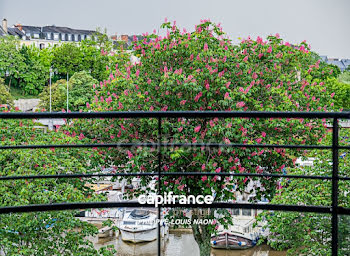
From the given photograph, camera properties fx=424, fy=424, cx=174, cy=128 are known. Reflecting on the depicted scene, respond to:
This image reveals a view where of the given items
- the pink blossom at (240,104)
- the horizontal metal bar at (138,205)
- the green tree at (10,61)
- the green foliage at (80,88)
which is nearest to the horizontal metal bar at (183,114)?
the horizontal metal bar at (138,205)

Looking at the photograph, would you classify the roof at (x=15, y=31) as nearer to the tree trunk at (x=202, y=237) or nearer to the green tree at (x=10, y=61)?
the green tree at (x=10, y=61)

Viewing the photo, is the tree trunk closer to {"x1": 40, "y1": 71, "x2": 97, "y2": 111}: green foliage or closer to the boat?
the boat

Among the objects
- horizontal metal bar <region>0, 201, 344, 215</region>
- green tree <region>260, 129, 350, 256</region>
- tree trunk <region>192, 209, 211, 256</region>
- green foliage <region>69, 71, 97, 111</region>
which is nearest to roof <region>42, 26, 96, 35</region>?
green foliage <region>69, 71, 97, 111</region>

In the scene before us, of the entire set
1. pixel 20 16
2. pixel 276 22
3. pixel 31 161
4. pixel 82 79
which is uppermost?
pixel 20 16

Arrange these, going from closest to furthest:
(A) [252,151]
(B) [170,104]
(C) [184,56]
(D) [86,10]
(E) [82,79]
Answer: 1. (A) [252,151]
2. (B) [170,104]
3. (C) [184,56]
4. (E) [82,79]
5. (D) [86,10]

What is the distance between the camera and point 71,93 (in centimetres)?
2792

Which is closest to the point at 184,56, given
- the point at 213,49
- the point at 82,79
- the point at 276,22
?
the point at 213,49

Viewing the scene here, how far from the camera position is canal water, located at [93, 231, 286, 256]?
4766 millimetres

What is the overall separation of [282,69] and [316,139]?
4.39 feet

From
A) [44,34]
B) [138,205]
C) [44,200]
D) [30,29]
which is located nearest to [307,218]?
[44,200]

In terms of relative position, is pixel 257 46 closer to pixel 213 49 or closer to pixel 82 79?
pixel 213 49

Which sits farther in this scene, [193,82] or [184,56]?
[184,56]

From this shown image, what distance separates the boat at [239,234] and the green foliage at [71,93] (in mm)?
20271

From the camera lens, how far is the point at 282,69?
22.9 feet
